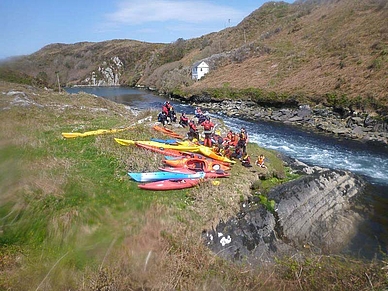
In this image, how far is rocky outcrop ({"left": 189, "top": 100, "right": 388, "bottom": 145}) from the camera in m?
25.5

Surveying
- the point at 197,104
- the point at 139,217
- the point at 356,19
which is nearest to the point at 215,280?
the point at 139,217

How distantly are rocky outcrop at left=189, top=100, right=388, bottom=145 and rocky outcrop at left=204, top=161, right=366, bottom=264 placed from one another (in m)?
13.0

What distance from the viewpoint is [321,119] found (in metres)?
30.6

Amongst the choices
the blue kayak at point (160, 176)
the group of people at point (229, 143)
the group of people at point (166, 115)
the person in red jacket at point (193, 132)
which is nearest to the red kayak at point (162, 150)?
the group of people at point (229, 143)

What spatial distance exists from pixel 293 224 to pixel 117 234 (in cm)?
724

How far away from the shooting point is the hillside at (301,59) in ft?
106

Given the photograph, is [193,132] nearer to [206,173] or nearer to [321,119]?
[206,173]

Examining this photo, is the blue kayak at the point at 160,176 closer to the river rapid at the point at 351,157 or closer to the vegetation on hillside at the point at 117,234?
the vegetation on hillside at the point at 117,234

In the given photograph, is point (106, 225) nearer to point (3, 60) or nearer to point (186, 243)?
point (186, 243)

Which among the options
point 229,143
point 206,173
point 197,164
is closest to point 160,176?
point 206,173

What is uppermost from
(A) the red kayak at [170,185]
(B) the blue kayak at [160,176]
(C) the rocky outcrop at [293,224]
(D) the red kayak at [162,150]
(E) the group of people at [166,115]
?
(E) the group of people at [166,115]

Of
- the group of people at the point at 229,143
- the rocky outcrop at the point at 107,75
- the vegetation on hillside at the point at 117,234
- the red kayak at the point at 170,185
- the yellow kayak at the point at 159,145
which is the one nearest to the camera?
the vegetation on hillside at the point at 117,234

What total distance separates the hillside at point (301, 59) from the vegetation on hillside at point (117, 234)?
3715 mm

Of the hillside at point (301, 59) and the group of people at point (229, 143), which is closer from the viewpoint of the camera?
A: the group of people at point (229, 143)
